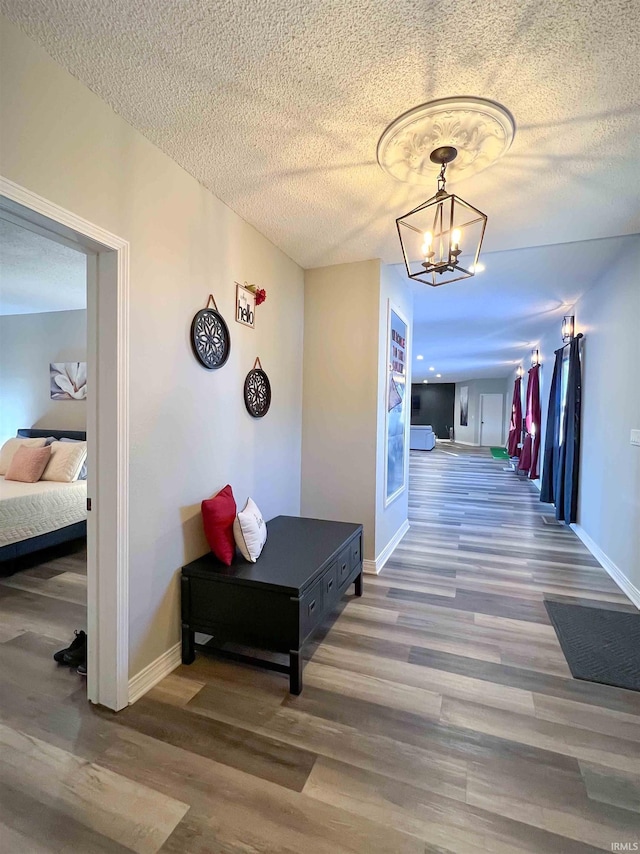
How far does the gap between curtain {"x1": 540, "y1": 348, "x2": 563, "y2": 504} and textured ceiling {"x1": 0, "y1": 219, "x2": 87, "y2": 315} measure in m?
5.59

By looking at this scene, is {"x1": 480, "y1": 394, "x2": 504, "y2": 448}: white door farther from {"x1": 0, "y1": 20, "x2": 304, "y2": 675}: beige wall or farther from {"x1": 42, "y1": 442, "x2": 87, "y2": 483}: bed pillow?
{"x1": 42, "y1": 442, "x2": 87, "y2": 483}: bed pillow

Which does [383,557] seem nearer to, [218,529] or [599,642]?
[599,642]

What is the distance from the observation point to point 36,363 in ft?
16.3

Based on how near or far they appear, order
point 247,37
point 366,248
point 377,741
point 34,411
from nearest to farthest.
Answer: point 247,37 < point 377,741 < point 366,248 < point 34,411

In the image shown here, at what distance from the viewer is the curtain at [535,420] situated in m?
6.79

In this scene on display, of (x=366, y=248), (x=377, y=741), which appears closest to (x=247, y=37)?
(x=366, y=248)

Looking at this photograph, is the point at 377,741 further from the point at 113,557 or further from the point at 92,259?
the point at 92,259

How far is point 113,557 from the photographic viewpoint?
172 cm

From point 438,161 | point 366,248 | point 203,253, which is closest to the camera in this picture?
point 438,161

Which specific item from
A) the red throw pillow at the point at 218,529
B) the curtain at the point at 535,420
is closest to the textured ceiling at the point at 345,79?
the red throw pillow at the point at 218,529

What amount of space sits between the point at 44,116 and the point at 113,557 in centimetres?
175

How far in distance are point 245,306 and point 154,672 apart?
2197 mm

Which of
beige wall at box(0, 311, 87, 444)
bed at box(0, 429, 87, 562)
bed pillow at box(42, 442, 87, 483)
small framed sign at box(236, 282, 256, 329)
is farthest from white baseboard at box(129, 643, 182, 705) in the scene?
beige wall at box(0, 311, 87, 444)

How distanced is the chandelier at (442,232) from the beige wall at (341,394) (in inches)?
20.4
